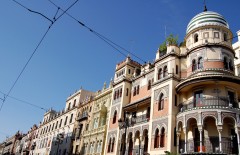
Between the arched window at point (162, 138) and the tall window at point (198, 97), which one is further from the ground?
the tall window at point (198, 97)

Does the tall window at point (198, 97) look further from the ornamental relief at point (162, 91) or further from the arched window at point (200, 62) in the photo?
the ornamental relief at point (162, 91)

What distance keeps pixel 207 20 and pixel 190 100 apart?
9590mm

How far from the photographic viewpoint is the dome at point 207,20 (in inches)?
1142

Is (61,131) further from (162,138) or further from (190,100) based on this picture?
(190,100)

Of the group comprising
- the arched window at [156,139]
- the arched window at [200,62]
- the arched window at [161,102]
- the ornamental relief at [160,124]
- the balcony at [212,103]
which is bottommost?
the arched window at [156,139]

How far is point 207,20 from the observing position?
29.1 meters

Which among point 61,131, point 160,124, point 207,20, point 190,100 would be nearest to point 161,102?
point 160,124

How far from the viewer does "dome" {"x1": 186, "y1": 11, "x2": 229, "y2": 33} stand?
29000mm

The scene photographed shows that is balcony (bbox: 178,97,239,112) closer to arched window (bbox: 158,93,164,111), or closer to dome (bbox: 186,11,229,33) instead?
arched window (bbox: 158,93,164,111)

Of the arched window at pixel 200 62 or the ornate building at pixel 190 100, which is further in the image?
the arched window at pixel 200 62

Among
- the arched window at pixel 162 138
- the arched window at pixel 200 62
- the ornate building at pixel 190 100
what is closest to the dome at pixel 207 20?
the ornate building at pixel 190 100

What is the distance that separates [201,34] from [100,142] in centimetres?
2058

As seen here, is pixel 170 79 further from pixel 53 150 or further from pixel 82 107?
pixel 53 150

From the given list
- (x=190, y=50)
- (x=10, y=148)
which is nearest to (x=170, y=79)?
(x=190, y=50)
